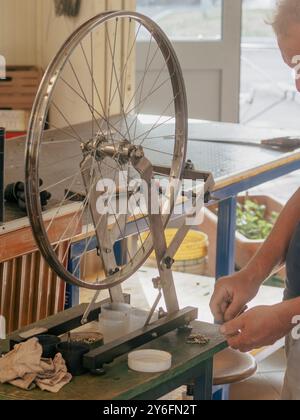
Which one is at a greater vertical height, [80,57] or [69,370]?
[80,57]

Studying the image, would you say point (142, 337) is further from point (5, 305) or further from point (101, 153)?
point (5, 305)

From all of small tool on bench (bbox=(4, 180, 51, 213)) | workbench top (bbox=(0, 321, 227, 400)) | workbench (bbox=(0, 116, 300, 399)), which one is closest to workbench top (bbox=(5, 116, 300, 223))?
workbench (bbox=(0, 116, 300, 399))

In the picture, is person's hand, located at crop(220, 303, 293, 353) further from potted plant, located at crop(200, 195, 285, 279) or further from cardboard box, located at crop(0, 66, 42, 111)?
cardboard box, located at crop(0, 66, 42, 111)

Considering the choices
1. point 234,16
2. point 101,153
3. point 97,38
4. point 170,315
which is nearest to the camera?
point 101,153

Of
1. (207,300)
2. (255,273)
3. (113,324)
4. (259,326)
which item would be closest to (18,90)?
(207,300)

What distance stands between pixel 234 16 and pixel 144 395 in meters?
3.15

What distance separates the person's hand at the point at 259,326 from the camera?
1.53m

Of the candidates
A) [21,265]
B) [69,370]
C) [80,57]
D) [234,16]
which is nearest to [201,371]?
[69,370]

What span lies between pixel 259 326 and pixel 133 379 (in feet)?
0.81

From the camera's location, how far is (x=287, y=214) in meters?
1.80

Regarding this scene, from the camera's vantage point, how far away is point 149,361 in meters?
1.47

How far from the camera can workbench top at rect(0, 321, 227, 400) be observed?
137 cm

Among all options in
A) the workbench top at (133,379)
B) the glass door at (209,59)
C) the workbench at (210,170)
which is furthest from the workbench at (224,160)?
the glass door at (209,59)
